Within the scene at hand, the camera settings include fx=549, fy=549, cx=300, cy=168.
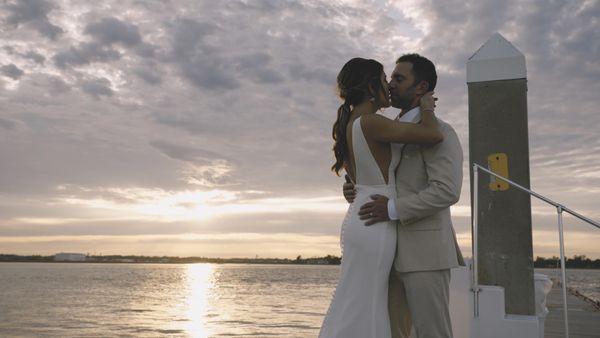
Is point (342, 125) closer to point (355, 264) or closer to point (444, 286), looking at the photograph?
point (355, 264)

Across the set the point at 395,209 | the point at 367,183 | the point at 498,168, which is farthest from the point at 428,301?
the point at 498,168

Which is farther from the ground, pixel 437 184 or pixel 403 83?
pixel 403 83

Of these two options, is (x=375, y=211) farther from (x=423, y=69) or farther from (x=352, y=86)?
(x=423, y=69)

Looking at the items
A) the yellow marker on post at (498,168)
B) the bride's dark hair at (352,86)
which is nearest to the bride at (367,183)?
the bride's dark hair at (352,86)

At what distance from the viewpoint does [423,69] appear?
8.02 ft

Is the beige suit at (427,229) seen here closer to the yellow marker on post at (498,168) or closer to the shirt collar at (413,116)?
the shirt collar at (413,116)

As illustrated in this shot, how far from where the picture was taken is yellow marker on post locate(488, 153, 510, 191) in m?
4.65

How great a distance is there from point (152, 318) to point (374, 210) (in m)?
12.7

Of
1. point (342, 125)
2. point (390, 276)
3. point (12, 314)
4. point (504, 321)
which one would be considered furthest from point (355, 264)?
Answer: point (12, 314)

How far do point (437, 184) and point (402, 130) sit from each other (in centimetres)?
26

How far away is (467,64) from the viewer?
15.9ft

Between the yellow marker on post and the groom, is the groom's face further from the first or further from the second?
the yellow marker on post

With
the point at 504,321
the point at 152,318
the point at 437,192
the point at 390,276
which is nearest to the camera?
the point at 437,192

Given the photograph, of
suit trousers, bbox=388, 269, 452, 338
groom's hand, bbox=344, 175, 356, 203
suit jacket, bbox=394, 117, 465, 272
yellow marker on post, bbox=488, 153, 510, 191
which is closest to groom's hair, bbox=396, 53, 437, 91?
suit jacket, bbox=394, 117, 465, 272
